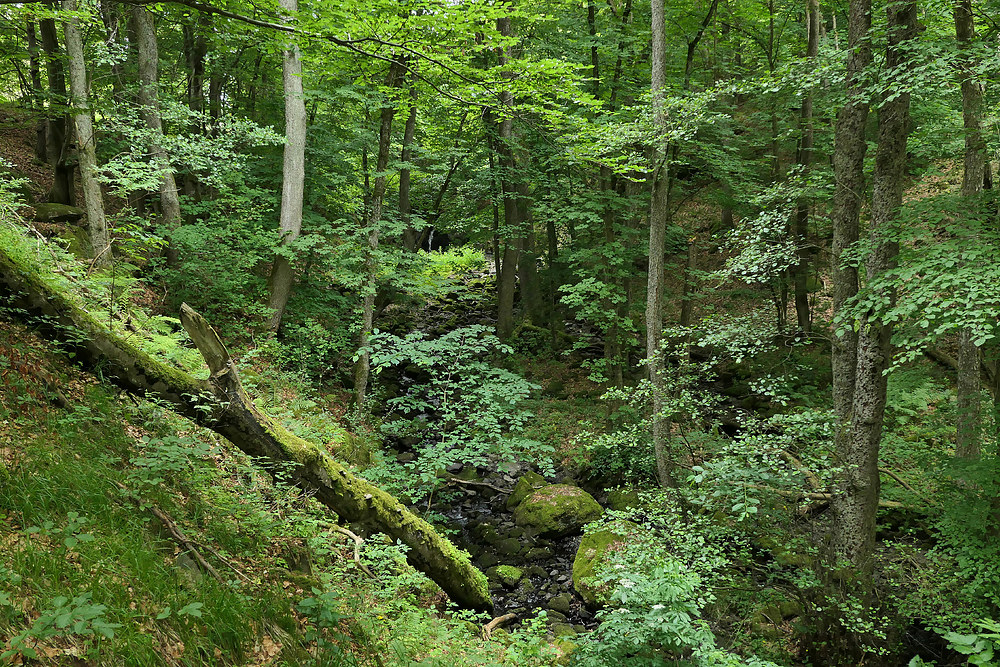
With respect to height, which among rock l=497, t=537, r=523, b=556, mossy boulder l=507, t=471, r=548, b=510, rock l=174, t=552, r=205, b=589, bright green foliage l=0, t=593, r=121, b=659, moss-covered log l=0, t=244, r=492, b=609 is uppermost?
moss-covered log l=0, t=244, r=492, b=609

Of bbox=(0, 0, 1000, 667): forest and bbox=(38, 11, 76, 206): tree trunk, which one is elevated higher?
bbox=(38, 11, 76, 206): tree trunk

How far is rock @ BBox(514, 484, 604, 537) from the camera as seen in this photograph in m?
9.80

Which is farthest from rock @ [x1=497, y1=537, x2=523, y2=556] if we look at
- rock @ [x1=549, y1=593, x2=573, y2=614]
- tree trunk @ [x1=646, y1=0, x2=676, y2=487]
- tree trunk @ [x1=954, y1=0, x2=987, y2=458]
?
tree trunk @ [x1=954, y1=0, x2=987, y2=458]

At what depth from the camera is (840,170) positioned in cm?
646

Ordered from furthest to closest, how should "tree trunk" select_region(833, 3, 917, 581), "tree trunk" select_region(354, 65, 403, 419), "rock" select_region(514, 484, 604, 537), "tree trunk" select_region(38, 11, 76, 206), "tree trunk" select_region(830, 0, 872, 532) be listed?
"tree trunk" select_region(38, 11, 76, 206), "tree trunk" select_region(354, 65, 403, 419), "rock" select_region(514, 484, 604, 537), "tree trunk" select_region(830, 0, 872, 532), "tree trunk" select_region(833, 3, 917, 581)

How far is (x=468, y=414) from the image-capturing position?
22.4ft

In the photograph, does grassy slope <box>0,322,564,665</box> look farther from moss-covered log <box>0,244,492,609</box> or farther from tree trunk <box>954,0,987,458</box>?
tree trunk <box>954,0,987,458</box>

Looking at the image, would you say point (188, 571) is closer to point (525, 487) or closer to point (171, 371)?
point (171, 371)

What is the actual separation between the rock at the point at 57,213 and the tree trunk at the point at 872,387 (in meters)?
13.5

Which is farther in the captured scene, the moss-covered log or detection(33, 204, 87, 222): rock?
detection(33, 204, 87, 222): rock

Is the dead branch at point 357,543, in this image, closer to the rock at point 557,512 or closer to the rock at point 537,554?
Answer: the rock at point 537,554

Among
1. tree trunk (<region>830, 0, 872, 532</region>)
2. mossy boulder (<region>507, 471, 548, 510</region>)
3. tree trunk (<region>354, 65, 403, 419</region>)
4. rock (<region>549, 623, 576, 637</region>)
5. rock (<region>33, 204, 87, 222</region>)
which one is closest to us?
tree trunk (<region>830, 0, 872, 532</region>)

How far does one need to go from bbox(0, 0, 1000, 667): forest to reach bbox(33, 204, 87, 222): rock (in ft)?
0.34

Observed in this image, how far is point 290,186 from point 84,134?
3.66m
